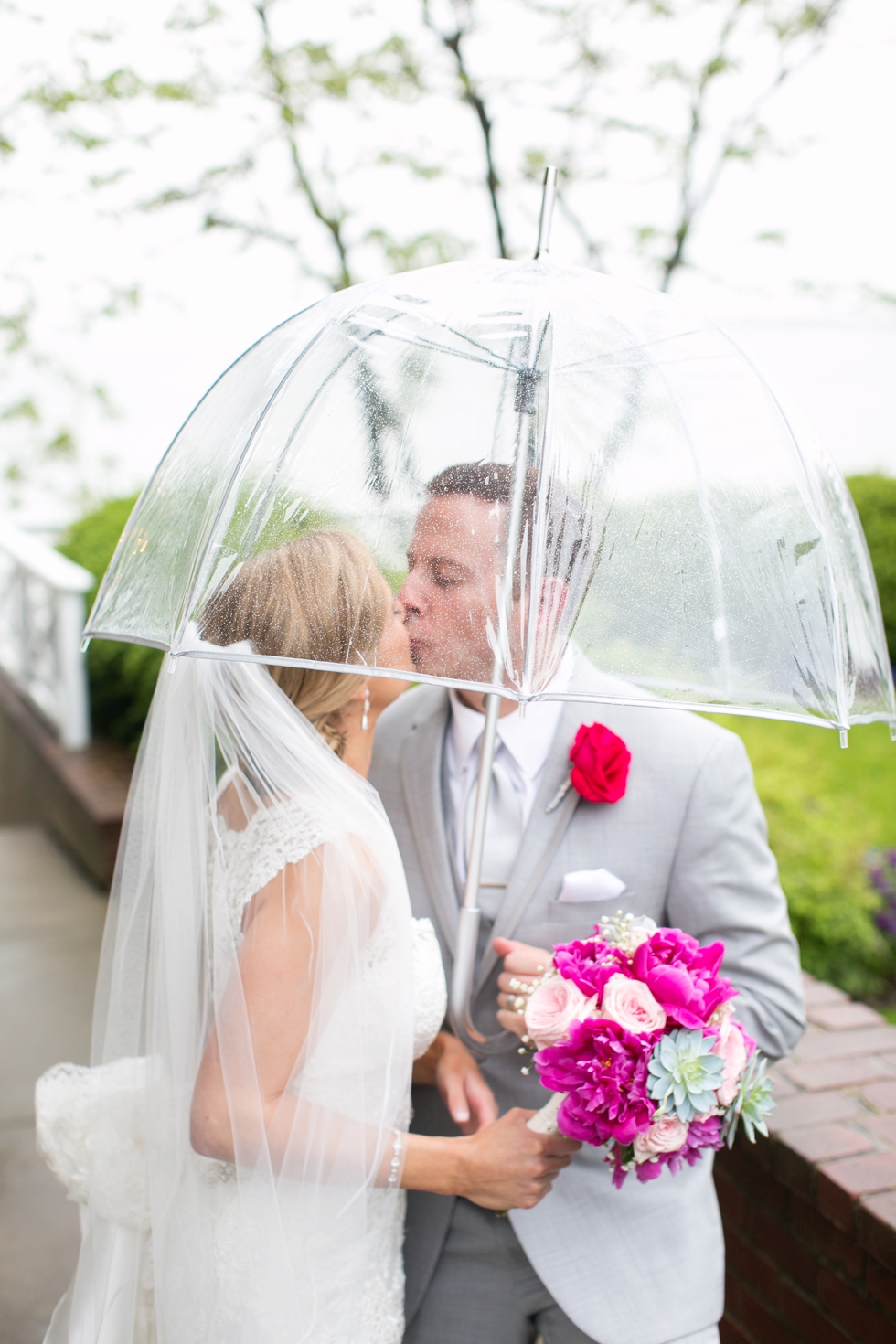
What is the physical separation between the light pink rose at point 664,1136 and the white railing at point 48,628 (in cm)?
493

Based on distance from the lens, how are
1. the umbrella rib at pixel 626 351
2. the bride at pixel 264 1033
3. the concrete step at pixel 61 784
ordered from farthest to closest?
the concrete step at pixel 61 784 < the bride at pixel 264 1033 < the umbrella rib at pixel 626 351

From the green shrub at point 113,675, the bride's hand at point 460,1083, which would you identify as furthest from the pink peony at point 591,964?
the green shrub at point 113,675

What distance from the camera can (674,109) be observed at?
6.77m

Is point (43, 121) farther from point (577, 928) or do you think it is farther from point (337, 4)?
point (577, 928)

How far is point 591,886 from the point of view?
2.11m

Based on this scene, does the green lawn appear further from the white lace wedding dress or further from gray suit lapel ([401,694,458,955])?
the white lace wedding dress

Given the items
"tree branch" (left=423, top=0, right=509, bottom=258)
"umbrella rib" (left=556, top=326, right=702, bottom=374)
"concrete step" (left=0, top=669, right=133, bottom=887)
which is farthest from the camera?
"tree branch" (left=423, top=0, right=509, bottom=258)

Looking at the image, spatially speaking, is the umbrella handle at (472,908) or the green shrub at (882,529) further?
the green shrub at (882,529)

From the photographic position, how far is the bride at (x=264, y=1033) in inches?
69.3

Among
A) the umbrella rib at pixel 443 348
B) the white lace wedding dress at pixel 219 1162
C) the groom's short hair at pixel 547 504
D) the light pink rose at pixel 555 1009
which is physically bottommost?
the white lace wedding dress at pixel 219 1162

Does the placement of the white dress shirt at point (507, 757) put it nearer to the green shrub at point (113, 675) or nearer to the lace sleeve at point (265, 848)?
the lace sleeve at point (265, 848)

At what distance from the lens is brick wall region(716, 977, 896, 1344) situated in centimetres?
238

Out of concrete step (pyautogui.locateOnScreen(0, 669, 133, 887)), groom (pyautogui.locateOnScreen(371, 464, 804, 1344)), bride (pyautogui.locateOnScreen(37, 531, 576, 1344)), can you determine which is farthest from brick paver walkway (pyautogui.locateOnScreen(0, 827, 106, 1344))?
groom (pyautogui.locateOnScreen(371, 464, 804, 1344))

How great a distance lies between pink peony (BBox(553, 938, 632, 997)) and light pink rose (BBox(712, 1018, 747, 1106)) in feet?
0.60
